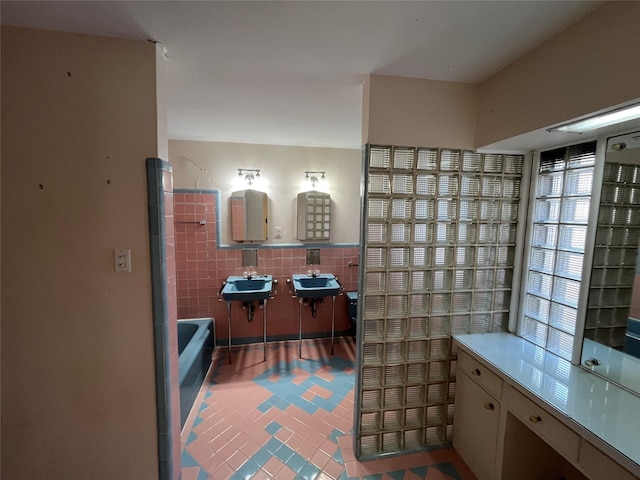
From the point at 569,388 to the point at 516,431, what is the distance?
1.16 ft

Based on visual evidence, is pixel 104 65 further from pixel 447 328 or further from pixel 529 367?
pixel 529 367

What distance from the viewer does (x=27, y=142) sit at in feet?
3.76

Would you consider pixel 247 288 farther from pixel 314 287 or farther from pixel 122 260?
pixel 122 260

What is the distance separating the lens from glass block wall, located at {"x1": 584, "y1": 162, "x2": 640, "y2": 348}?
1.24m

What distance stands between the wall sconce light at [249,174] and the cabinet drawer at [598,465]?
9.71ft

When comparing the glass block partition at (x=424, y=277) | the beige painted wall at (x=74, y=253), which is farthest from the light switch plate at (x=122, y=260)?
the glass block partition at (x=424, y=277)

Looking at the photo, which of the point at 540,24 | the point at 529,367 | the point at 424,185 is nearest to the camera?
the point at 540,24

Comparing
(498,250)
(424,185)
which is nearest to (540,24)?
(424,185)

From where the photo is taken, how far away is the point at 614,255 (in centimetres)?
131

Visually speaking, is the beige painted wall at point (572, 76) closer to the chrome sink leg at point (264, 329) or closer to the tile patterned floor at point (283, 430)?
the tile patterned floor at point (283, 430)

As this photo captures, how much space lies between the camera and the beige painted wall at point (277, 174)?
2.82m

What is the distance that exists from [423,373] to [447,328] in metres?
0.33

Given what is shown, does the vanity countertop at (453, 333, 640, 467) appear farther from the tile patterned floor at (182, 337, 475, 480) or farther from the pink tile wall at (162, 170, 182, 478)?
the pink tile wall at (162, 170, 182, 478)

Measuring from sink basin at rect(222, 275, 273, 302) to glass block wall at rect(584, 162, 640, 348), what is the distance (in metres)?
2.35
